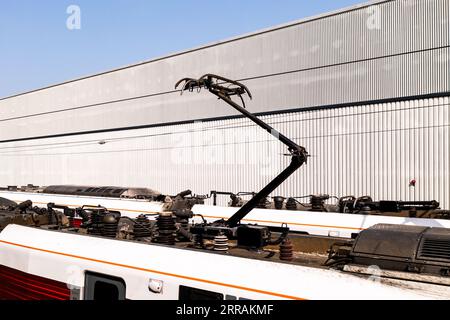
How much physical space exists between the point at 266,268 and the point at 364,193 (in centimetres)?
1814

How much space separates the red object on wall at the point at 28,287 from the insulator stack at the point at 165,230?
1.75 metres

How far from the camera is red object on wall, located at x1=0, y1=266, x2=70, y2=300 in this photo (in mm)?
7020

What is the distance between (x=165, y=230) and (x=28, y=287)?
2.67 meters

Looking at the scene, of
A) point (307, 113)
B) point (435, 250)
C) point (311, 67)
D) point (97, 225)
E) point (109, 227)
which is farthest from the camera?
point (307, 113)

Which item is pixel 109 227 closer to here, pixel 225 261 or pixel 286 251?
pixel 225 261

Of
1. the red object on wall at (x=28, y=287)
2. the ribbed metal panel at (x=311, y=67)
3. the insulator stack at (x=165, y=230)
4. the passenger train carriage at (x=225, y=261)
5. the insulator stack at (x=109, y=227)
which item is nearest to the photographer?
the passenger train carriage at (x=225, y=261)

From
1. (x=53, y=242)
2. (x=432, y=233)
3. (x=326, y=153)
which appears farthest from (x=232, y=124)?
(x=432, y=233)

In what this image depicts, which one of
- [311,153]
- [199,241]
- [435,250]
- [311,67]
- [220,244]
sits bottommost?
[199,241]

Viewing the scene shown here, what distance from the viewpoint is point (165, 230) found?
795 centimetres

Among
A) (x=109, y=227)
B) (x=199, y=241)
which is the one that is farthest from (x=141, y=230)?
(x=199, y=241)

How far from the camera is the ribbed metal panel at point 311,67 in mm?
20344

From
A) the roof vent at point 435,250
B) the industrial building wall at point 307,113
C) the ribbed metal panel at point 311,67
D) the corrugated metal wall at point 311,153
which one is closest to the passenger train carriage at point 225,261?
the roof vent at point 435,250

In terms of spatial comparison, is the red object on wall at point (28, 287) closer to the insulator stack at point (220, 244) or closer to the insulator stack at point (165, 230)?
the insulator stack at point (165, 230)
